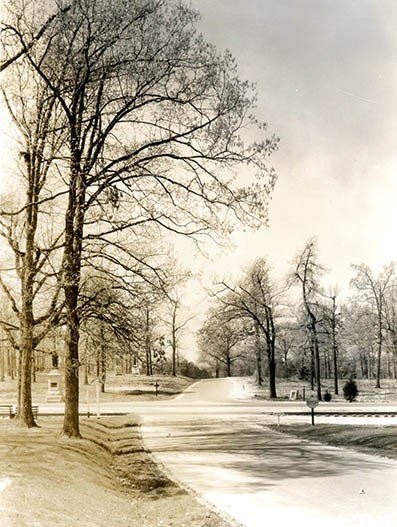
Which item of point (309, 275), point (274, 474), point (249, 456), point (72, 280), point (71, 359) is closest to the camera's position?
point (274, 474)

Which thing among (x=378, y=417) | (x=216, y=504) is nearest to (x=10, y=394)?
(x=378, y=417)

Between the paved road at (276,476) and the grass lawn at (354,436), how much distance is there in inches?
29.0

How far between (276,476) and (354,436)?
7.72 m

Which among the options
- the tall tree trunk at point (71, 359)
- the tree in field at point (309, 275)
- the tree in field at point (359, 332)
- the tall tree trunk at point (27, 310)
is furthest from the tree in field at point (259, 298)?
the tall tree trunk at point (71, 359)

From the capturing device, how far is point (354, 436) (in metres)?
18.9

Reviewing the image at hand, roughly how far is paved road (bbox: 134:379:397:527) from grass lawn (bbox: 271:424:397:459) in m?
0.74

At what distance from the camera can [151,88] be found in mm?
15180

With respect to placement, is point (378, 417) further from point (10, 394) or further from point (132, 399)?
point (10, 394)

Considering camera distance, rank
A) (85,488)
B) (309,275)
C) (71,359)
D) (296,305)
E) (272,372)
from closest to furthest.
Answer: (85,488)
(71,359)
(309,275)
(272,372)
(296,305)

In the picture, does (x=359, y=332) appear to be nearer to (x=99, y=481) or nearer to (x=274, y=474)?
(x=274, y=474)

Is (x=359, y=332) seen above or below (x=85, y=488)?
above

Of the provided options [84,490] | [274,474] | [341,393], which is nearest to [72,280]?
[84,490]

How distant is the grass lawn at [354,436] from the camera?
16.5 meters

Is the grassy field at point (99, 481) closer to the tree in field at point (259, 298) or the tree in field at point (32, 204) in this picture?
the tree in field at point (32, 204)
